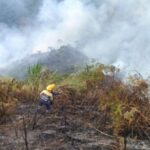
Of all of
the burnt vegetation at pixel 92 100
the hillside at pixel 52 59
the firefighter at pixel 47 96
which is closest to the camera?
the burnt vegetation at pixel 92 100

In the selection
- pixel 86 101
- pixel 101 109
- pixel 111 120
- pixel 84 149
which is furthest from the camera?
pixel 86 101

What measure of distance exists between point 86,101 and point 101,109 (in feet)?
4.35

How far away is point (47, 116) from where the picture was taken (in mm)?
16250

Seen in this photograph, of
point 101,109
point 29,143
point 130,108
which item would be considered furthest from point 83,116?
point 29,143

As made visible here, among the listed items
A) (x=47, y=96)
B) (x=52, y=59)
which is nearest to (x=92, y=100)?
(x=47, y=96)

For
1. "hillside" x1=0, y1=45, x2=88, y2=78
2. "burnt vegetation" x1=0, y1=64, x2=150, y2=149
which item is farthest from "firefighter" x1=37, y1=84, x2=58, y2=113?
"hillside" x1=0, y1=45, x2=88, y2=78

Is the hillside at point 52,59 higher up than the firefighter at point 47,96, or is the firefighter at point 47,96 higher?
the hillside at point 52,59

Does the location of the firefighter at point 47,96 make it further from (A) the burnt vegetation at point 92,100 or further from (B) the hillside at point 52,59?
(B) the hillside at point 52,59

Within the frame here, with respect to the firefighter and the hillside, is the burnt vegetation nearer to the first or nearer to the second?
the firefighter

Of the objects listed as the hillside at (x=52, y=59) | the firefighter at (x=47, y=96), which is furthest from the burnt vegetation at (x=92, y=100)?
the hillside at (x=52, y=59)

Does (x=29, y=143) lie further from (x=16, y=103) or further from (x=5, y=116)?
(x=16, y=103)

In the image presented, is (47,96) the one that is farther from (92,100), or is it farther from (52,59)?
(52,59)

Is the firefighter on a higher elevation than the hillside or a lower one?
lower

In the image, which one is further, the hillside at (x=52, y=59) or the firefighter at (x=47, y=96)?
the hillside at (x=52, y=59)
